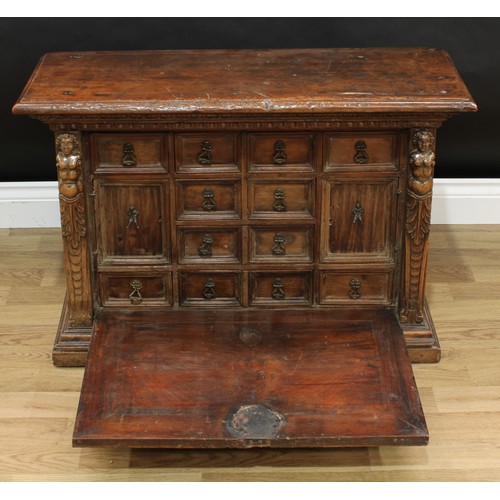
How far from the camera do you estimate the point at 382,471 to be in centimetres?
337

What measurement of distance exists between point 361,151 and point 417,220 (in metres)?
0.30

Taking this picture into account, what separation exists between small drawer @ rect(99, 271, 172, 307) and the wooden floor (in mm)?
281

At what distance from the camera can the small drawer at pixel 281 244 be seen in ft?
12.2

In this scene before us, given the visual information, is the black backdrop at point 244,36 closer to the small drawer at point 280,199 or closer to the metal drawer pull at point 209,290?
the small drawer at point 280,199

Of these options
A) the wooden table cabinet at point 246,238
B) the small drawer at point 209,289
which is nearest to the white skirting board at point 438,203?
the wooden table cabinet at point 246,238

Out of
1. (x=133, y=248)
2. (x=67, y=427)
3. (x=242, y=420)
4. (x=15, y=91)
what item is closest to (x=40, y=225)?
(x=15, y=91)

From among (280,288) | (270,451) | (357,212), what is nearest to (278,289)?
(280,288)

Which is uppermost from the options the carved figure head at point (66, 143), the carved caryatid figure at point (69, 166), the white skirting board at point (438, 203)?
the carved figure head at point (66, 143)

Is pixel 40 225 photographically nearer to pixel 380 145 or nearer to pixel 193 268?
pixel 193 268

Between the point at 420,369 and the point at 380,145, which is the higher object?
the point at 380,145

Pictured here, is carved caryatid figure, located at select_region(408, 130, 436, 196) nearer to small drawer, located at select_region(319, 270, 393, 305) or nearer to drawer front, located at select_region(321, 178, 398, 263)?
drawer front, located at select_region(321, 178, 398, 263)

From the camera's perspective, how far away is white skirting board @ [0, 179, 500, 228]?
4.65m

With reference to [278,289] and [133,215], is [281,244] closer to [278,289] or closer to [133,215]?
[278,289]

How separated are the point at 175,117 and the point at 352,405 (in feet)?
3.43
